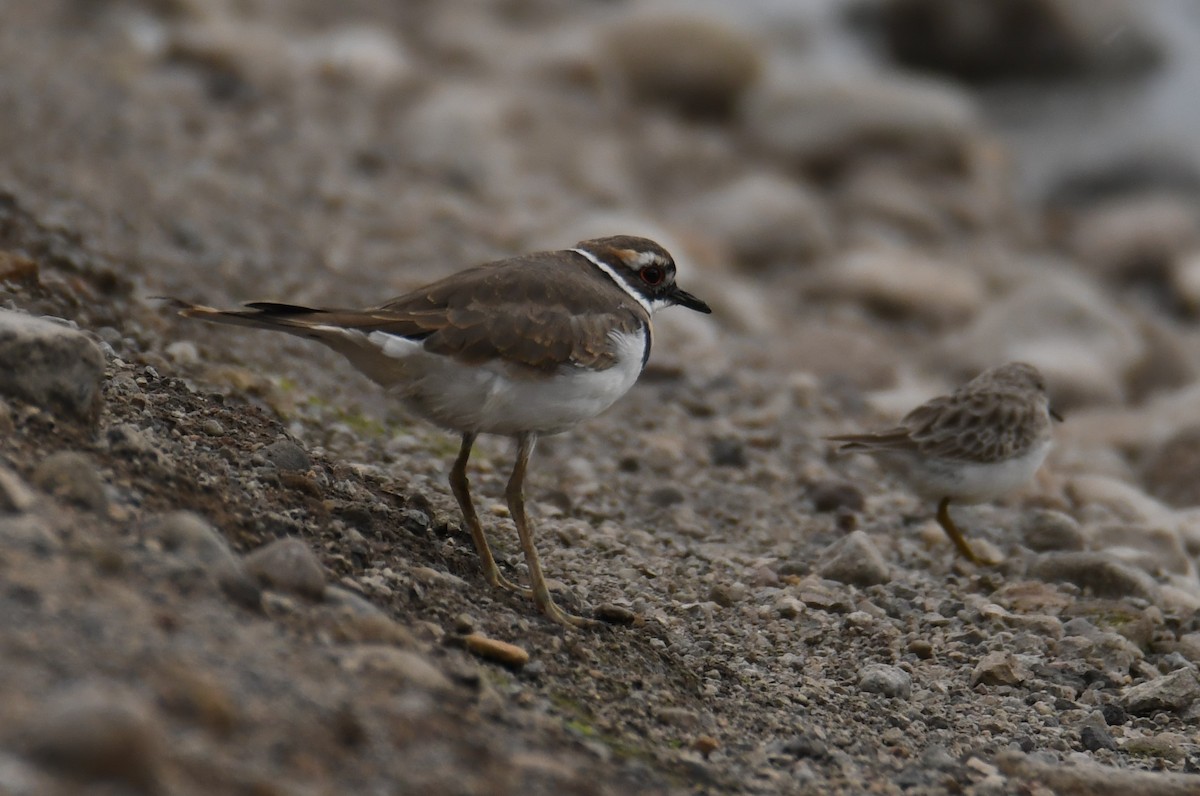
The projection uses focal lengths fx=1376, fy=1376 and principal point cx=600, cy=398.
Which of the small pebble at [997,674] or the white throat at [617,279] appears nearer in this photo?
the small pebble at [997,674]

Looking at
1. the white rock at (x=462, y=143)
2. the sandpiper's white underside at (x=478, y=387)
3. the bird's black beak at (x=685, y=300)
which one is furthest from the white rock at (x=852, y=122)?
the sandpiper's white underside at (x=478, y=387)

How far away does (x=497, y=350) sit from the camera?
5125mm

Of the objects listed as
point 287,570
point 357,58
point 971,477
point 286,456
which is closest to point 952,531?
point 971,477

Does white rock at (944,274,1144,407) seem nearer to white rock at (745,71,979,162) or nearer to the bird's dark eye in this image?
white rock at (745,71,979,162)

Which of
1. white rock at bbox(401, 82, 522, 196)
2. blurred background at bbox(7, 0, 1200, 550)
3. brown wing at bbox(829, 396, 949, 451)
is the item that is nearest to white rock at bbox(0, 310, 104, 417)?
blurred background at bbox(7, 0, 1200, 550)

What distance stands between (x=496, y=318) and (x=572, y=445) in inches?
101

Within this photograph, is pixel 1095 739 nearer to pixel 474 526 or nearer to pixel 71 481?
pixel 474 526

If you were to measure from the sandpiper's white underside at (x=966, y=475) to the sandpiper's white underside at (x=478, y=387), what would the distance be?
2.26m

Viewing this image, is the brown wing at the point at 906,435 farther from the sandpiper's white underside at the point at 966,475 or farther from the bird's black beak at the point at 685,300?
the bird's black beak at the point at 685,300

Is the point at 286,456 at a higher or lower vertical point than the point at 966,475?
lower

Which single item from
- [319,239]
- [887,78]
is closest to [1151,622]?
[319,239]

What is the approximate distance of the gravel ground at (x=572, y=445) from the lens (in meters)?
3.67

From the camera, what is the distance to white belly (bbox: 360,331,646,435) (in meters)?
5.09

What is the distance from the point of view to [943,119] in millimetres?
14523
